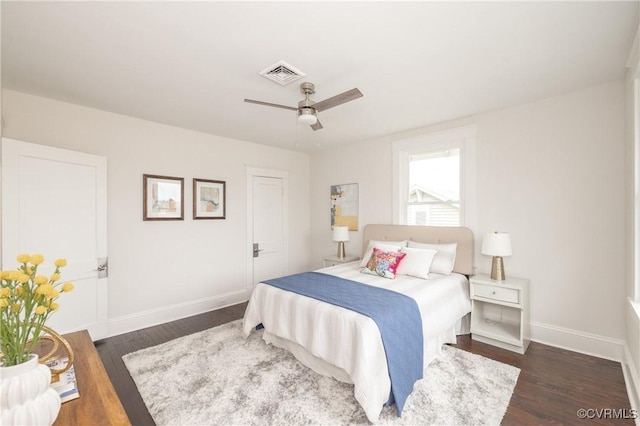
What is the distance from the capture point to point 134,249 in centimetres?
346

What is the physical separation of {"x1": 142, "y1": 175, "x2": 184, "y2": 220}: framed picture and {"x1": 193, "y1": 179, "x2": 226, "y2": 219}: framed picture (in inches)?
7.8

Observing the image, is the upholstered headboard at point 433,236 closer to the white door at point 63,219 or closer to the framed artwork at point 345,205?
the framed artwork at point 345,205

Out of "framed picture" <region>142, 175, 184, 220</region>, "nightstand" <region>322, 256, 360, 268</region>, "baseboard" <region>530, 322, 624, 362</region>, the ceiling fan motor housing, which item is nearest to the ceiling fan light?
the ceiling fan motor housing

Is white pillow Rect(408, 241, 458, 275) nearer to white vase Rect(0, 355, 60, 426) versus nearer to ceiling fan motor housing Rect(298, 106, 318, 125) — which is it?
ceiling fan motor housing Rect(298, 106, 318, 125)

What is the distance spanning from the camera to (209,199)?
414cm

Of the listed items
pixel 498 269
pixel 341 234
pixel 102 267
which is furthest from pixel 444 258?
pixel 102 267

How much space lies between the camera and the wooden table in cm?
107

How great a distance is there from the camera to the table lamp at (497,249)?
291 centimetres

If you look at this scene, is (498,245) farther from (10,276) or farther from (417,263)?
(10,276)

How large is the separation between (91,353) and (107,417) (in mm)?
663

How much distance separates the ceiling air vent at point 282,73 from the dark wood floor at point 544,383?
276 centimetres

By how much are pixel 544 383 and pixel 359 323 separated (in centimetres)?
167

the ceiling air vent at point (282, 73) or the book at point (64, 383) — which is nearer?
the book at point (64, 383)

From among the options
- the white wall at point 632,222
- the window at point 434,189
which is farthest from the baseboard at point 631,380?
the window at point 434,189
